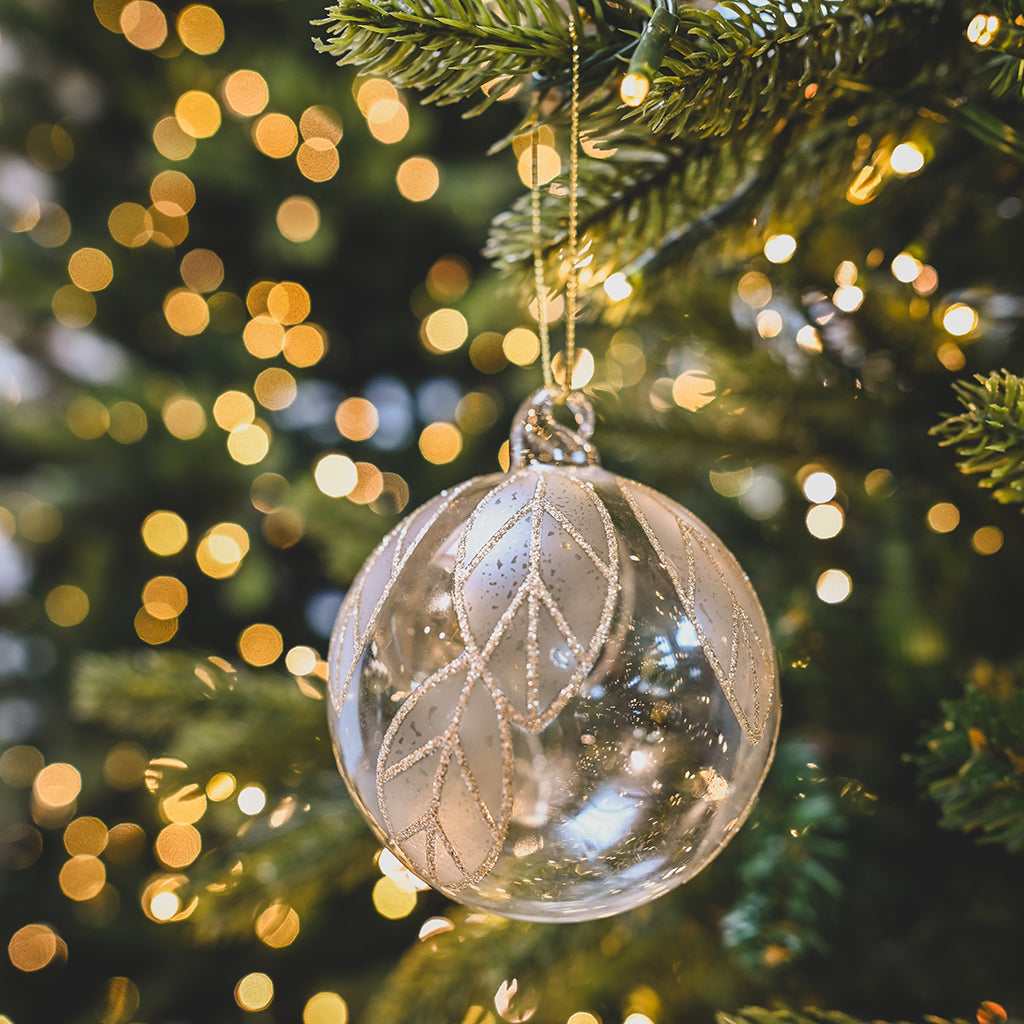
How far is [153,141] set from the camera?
Answer: 0.95 m

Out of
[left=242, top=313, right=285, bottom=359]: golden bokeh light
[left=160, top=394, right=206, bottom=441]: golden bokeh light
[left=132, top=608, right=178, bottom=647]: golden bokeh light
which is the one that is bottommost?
[left=132, top=608, right=178, bottom=647]: golden bokeh light

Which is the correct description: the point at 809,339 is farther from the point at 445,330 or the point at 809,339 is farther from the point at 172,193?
the point at 172,193

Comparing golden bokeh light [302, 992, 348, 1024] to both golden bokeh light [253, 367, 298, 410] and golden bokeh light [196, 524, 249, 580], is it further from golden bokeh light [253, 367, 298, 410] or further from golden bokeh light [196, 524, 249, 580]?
golden bokeh light [253, 367, 298, 410]

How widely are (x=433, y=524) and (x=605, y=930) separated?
1.10 feet

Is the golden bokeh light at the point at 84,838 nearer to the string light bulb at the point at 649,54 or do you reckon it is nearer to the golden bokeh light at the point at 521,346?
the golden bokeh light at the point at 521,346

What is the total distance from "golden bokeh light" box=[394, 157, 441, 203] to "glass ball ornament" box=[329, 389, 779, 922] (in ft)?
2.30

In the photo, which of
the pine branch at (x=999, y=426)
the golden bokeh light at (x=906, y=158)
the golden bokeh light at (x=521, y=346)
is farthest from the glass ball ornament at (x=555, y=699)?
the golden bokeh light at (x=521, y=346)

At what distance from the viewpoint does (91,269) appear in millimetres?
1005

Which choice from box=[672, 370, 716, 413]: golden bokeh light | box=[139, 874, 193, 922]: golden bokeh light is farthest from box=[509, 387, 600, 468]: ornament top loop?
box=[139, 874, 193, 922]: golden bokeh light

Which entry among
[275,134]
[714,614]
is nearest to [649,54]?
[714,614]

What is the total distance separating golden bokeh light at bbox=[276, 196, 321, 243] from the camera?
908 millimetres

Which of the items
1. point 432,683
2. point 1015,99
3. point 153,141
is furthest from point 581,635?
point 153,141

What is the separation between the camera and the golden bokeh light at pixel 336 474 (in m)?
0.91

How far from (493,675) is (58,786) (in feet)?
3.45
